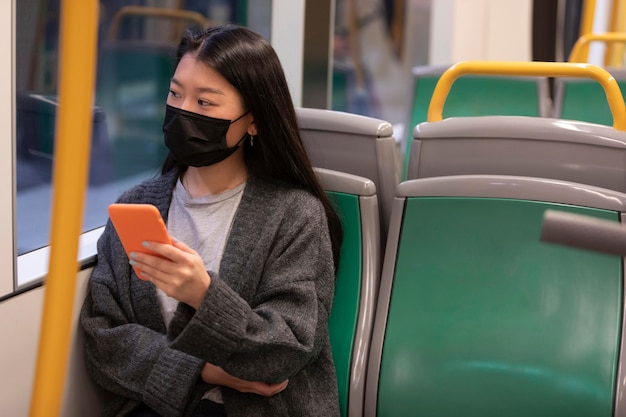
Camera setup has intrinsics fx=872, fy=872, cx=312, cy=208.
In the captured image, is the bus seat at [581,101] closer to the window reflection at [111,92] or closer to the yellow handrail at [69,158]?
the window reflection at [111,92]

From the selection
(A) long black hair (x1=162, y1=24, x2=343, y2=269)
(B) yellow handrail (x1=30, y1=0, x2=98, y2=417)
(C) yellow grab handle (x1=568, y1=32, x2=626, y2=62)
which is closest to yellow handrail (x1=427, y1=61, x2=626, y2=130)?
(A) long black hair (x1=162, y1=24, x2=343, y2=269)

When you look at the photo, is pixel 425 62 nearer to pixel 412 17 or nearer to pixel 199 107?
pixel 412 17

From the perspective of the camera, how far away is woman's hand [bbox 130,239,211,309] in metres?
1.31

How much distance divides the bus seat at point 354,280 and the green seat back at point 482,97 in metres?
1.37

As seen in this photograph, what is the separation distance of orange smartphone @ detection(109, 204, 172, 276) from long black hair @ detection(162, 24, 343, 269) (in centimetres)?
48

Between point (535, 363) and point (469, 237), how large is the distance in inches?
11.5

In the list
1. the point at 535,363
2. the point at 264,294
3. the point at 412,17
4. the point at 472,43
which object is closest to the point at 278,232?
the point at 264,294

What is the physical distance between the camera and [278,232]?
1.70 metres

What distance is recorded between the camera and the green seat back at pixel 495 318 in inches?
67.7

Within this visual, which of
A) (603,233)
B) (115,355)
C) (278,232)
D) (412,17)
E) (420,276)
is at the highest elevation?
(412,17)

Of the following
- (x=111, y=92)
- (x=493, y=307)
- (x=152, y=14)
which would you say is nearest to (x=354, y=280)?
(x=493, y=307)

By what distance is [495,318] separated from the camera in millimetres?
1795

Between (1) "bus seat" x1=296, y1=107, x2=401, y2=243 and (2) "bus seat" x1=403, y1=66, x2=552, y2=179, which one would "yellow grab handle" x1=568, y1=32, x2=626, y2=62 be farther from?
(1) "bus seat" x1=296, y1=107, x2=401, y2=243

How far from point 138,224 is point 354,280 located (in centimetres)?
71
